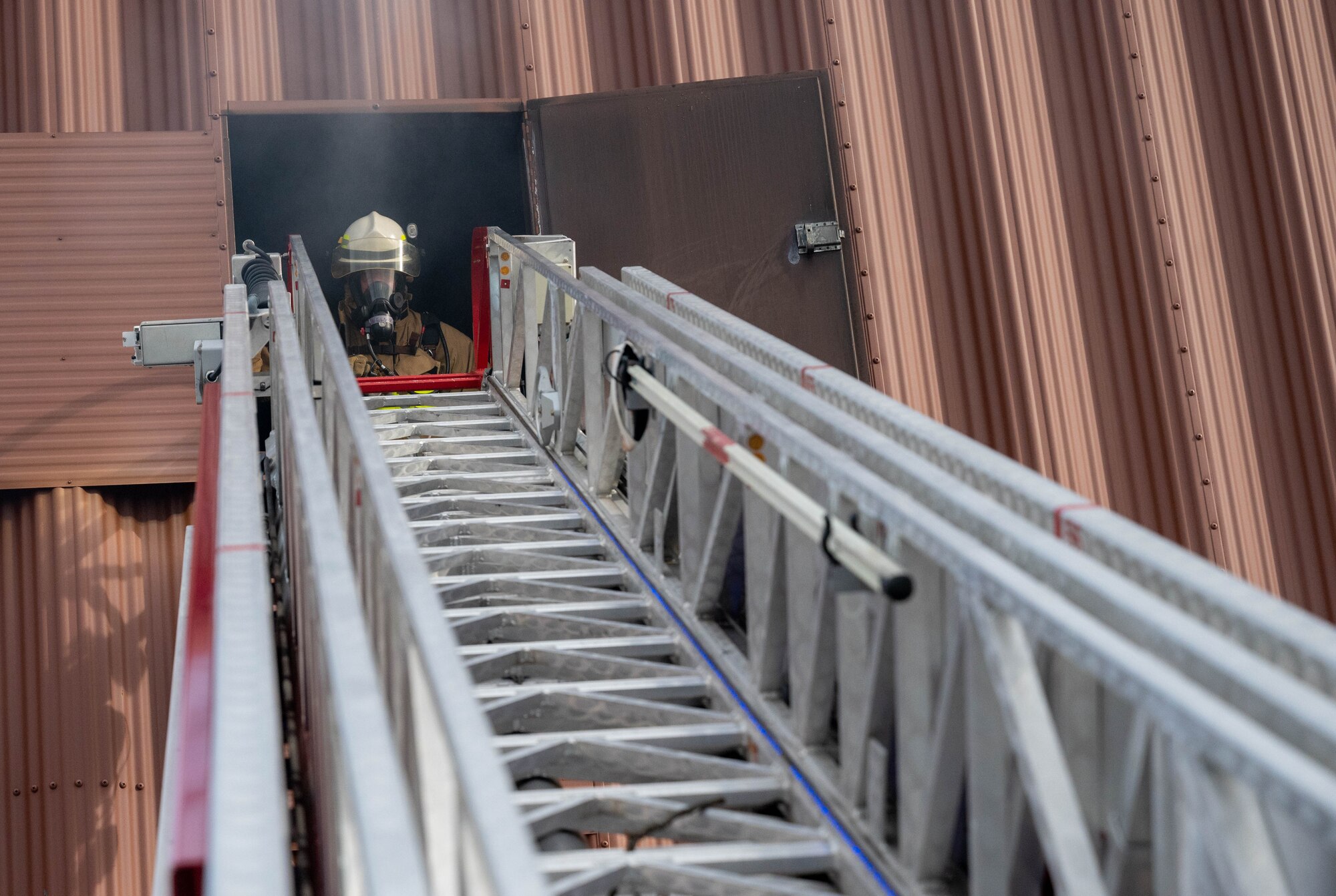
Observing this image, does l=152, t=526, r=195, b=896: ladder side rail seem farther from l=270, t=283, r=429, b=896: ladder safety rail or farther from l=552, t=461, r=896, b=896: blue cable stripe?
l=552, t=461, r=896, b=896: blue cable stripe

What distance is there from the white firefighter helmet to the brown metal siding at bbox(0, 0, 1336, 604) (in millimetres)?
931

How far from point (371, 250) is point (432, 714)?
5592 mm

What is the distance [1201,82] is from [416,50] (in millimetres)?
5300

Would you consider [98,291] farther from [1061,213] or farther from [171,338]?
[1061,213]

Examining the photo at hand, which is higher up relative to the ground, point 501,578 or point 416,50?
point 416,50

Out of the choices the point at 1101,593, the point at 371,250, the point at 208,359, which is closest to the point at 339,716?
the point at 1101,593

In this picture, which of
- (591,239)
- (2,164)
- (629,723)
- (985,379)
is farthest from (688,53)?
(629,723)

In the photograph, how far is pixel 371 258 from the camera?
6965 millimetres

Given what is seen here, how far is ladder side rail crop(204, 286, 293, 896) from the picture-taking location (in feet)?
4.71

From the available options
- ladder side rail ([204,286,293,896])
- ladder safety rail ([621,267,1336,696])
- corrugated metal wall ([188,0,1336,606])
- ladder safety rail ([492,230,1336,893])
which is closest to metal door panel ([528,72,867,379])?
corrugated metal wall ([188,0,1336,606])

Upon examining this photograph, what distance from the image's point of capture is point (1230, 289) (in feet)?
25.3

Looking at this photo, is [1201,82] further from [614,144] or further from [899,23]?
[614,144]

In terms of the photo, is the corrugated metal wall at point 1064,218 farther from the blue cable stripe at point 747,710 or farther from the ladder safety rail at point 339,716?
the ladder safety rail at point 339,716

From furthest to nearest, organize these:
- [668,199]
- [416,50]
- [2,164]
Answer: [416,50] < [668,199] < [2,164]
